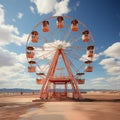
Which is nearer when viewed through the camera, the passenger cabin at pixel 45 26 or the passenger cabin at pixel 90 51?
→ the passenger cabin at pixel 90 51

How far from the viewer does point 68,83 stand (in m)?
36.2

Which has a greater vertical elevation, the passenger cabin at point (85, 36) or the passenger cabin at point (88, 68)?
the passenger cabin at point (85, 36)

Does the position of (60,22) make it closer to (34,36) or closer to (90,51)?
(34,36)

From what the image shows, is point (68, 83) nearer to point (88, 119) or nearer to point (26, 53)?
point (26, 53)

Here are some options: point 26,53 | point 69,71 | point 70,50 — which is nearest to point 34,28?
point 26,53

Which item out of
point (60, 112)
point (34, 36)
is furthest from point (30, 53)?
point (60, 112)

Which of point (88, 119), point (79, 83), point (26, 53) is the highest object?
point (26, 53)

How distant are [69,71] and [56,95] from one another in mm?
5553

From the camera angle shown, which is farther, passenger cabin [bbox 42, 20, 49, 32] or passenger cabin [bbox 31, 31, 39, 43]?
passenger cabin [bbox 42, 20, 49, 32]

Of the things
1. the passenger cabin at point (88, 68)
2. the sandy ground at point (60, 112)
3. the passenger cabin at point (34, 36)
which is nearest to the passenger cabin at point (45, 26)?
the passenger cabin at point (34, 36)

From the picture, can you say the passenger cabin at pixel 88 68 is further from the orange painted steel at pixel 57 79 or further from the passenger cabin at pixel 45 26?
the passenger cabin at pixel 45 26

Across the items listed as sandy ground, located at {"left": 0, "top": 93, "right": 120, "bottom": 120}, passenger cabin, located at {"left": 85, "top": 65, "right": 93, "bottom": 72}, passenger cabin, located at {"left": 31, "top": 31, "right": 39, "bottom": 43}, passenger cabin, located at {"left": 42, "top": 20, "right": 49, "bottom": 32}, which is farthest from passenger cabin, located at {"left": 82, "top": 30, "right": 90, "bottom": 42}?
sandy ground, located at {"left": 0, "top": 93, "right": 120, "bottom": 120}

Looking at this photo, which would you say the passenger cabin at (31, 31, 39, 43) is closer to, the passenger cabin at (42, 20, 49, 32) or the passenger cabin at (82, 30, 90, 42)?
the passenger cabin at (42, 20, 49, 32)

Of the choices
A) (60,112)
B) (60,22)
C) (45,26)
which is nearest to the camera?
(60,112)
